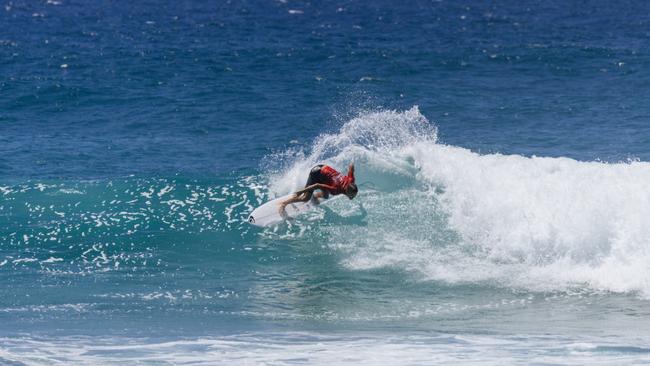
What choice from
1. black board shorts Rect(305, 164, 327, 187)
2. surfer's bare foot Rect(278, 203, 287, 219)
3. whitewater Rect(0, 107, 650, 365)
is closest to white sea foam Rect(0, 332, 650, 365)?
whitewater Rect(0, 107, 650, 365)

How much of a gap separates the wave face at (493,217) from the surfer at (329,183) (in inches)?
43.5

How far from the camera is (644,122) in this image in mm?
30766

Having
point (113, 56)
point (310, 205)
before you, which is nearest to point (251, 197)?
point (310, 205)

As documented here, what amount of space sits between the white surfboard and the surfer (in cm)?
38

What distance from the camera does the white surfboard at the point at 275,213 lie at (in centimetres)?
2202

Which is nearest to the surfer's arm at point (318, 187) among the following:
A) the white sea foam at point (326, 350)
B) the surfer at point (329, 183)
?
the surfer at point (329, 183)

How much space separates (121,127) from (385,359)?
18.6 metres

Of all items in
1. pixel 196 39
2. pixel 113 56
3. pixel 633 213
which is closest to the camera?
pixel 633 213

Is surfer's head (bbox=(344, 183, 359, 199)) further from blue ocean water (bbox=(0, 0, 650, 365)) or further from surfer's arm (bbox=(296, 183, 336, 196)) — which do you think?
blue ocean water (bbox=(0, 0, 650, 365))

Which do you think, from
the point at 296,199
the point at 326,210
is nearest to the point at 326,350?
the point at 296,199

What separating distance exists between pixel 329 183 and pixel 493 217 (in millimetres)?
3654

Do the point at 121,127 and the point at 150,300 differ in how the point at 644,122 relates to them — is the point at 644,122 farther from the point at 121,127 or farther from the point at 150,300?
the point at 150,300

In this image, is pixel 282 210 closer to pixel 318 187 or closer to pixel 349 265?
pixel 318 187

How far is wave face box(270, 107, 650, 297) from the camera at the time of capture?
19047mm
